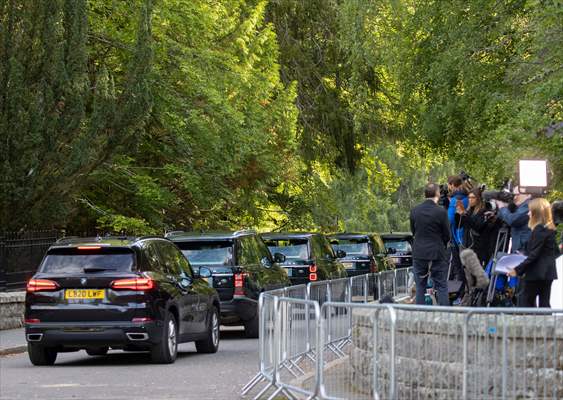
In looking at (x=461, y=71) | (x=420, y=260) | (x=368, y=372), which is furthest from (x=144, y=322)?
(x=461, y=71)

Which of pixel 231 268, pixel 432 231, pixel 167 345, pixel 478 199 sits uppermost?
pixel 478 199

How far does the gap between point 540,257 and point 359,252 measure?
20.4 metres

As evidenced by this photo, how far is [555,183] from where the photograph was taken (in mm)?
25172

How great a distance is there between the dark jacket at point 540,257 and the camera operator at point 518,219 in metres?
1.28

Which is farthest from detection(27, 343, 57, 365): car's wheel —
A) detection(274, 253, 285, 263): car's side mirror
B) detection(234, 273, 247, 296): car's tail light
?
detection(274, 253, 285, 263): car's side mirror

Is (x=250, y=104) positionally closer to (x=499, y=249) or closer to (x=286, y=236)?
(x=286, y=236)

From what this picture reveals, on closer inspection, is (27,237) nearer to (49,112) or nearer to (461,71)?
(49,112)

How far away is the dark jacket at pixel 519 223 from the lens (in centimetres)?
1614

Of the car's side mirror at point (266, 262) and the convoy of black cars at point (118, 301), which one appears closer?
the convoy of black cars at point (118, 301)

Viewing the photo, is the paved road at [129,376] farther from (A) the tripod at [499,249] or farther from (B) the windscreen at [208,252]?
(A) the tripod at [499,249]

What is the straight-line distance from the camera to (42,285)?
60.1 ft

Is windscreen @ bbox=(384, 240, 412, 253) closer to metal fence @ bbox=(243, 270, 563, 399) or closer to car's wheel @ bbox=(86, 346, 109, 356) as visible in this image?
car's wheel @ bbox=(86, 346, 109, 356)

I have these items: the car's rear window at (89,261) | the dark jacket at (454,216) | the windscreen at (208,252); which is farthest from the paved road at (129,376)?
the dark jacket at (454,216)

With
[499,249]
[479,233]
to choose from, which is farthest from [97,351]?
[499,249]
